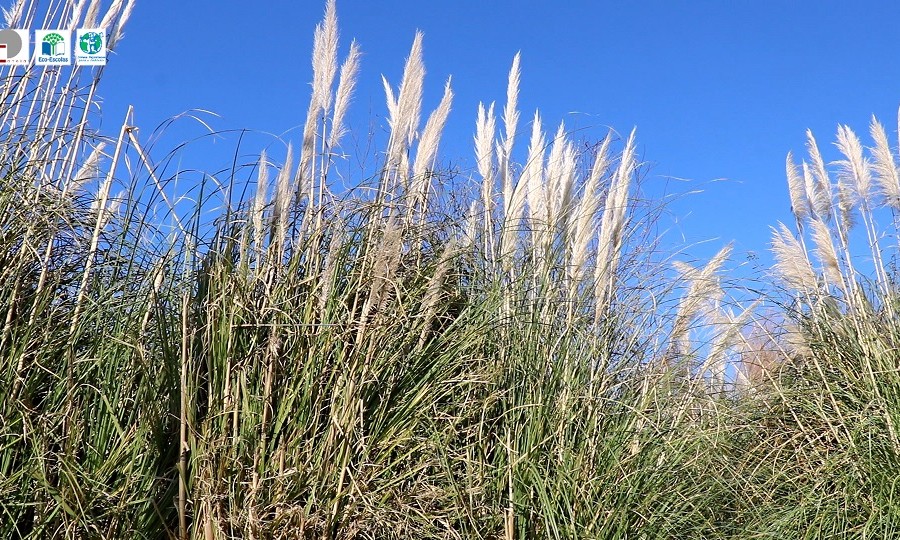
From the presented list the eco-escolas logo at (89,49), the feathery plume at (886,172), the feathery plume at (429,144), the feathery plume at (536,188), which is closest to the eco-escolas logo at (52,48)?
the eco-escolas logo at (89,49)

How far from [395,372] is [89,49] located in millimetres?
1585

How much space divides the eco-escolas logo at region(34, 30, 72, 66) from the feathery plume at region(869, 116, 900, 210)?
11.3 feet

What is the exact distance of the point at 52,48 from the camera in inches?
110

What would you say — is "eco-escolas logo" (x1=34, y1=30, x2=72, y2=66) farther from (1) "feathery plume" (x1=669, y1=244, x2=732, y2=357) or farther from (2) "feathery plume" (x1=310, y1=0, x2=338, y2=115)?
(1) "feathery plume" (x1=669, y1=244, x2=732, y2=357)

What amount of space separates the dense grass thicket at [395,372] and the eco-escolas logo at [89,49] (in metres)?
0.05

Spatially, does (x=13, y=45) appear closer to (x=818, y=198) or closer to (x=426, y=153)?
(x=426, y=153)

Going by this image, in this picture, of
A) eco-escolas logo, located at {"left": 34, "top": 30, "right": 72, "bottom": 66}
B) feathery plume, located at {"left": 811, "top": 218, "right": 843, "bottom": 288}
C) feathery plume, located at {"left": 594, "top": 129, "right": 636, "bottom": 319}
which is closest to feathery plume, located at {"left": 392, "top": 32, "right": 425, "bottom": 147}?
feathery plume, located at {"left": 594, "top": 129, "right": 636, "bottom": 319}

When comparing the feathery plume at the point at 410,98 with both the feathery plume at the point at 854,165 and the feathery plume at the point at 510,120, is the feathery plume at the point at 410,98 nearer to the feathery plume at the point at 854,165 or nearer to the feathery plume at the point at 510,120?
the feathery plume at the point at 510,120

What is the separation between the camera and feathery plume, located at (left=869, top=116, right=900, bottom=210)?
3.63m

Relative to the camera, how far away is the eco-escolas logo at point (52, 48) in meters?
2.72

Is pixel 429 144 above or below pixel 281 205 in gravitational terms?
above

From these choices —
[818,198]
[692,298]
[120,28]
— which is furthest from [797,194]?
[120,28]

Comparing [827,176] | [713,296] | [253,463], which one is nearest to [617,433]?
[713,296]

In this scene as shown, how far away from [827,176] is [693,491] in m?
1.98
